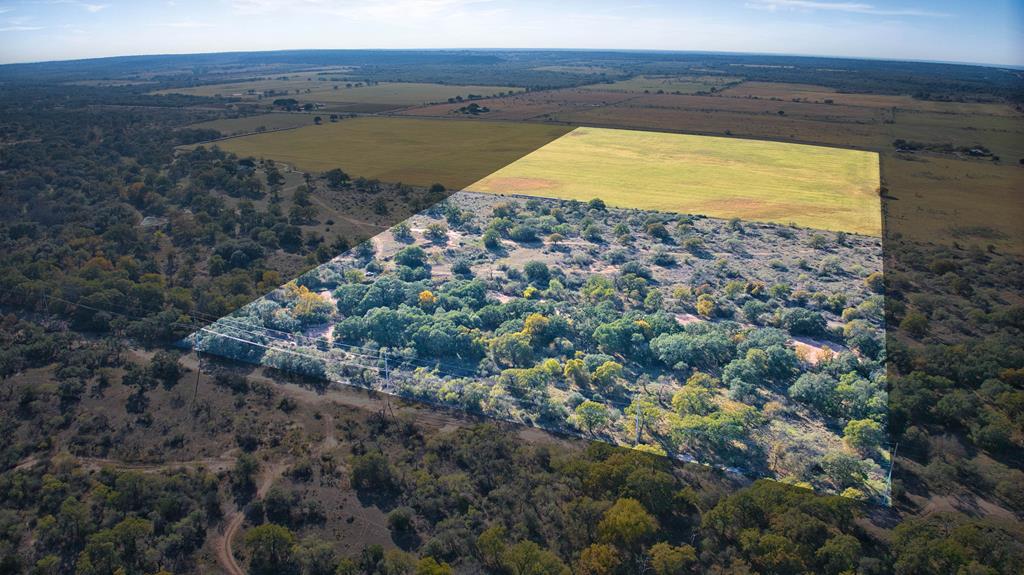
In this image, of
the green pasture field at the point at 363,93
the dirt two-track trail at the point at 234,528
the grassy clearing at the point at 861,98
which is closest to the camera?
the dirt two-track trail at the point at 234,528

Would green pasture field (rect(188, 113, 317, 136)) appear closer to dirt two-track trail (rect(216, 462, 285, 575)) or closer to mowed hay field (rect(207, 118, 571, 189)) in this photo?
mowed hay field (rect(207, 118, 571, 189))

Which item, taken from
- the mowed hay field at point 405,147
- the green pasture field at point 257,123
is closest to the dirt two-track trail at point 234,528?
the mowed hay field at point 405,147

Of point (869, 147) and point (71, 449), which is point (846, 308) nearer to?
point (71, 449)

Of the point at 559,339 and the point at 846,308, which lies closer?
the point at 559,339

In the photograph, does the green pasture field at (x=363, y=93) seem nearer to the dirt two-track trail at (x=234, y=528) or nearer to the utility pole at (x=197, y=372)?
the utility pole at (x=197, y=372)

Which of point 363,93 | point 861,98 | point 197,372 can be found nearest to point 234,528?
point 197,372

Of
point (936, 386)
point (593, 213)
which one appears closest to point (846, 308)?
point (936, 386)
